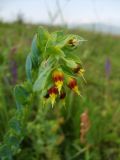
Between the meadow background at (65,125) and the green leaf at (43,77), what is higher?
the green leaf at (43,77)

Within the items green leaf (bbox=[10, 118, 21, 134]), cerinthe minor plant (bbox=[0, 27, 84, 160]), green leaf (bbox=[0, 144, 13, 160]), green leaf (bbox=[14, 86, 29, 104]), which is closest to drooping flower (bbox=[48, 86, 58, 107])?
cerinthe minor plant (bbox=[0, 27, 84, 160])

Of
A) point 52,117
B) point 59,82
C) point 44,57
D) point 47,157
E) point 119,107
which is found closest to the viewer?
point 59,82

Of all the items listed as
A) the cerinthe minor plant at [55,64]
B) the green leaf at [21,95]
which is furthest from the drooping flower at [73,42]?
the green leaf at [21,95]

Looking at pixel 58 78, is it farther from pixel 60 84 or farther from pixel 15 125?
pixel 15 125

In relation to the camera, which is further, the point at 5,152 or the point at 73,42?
the point at 5,152

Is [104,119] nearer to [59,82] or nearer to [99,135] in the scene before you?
[99,135]

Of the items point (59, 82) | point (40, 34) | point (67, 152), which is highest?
point (40, 34)

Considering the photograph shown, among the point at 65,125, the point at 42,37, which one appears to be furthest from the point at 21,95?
the point at 65,125

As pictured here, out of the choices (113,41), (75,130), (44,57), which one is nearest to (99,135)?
(75,130)

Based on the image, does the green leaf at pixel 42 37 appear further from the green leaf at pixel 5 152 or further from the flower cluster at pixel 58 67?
the green leaf at pixel 5 152
